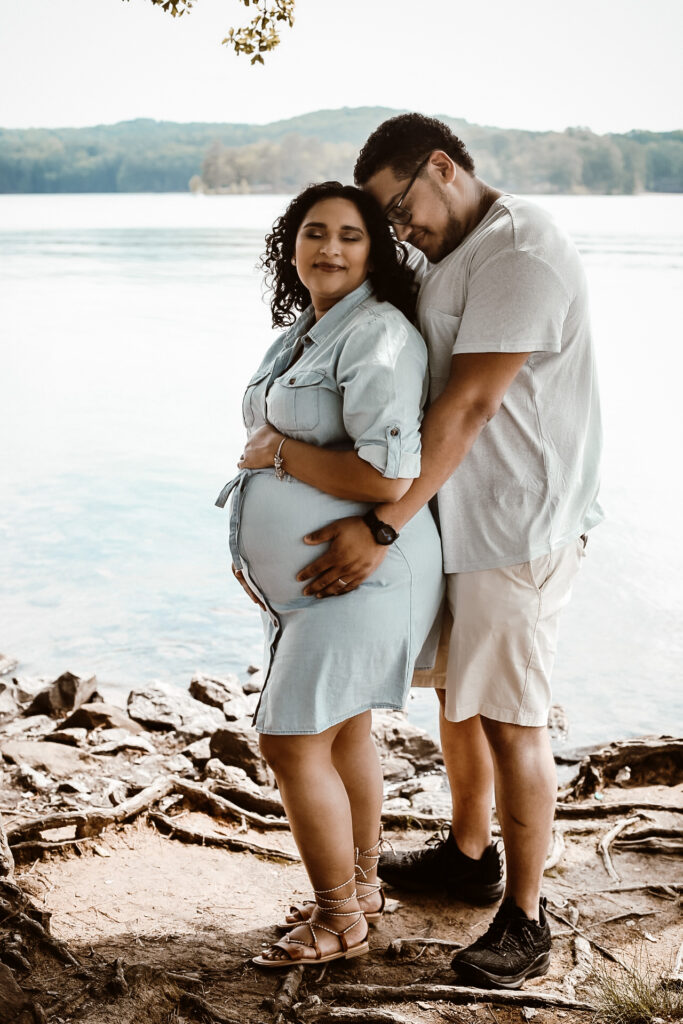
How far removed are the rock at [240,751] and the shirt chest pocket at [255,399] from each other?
189cm

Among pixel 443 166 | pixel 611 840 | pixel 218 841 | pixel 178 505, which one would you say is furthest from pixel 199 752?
pixel 178 505

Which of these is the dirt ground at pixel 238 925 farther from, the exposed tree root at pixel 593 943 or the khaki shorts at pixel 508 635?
the khaki shorts at pixel 508 635

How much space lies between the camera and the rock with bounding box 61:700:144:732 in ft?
15.6

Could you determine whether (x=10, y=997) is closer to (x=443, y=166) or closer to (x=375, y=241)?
(x=375, y=241)

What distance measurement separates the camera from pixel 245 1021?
2.40m

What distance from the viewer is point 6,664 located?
603 centimetres

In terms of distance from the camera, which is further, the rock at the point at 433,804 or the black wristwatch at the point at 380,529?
the rock at the point at 433,804

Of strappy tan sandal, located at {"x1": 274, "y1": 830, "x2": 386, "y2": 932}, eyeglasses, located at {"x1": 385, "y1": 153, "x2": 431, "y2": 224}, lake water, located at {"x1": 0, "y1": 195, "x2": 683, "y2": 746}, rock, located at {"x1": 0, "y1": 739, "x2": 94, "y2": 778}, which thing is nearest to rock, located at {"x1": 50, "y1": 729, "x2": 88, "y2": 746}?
rock, located at {"x1": 0, "y1": 739, "x2": 94, "y2": 778}

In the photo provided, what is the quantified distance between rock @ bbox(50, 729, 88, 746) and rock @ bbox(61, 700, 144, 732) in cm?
10

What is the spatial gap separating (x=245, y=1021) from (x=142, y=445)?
30.1 feet

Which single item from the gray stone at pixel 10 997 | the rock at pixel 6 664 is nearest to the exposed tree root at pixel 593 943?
the gray stone at pixel 10 997

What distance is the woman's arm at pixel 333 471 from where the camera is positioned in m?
2.34

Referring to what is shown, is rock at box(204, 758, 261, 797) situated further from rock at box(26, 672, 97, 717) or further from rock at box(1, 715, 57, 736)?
rock at box(26, 672, 97, 717)

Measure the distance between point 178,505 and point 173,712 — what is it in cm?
422
